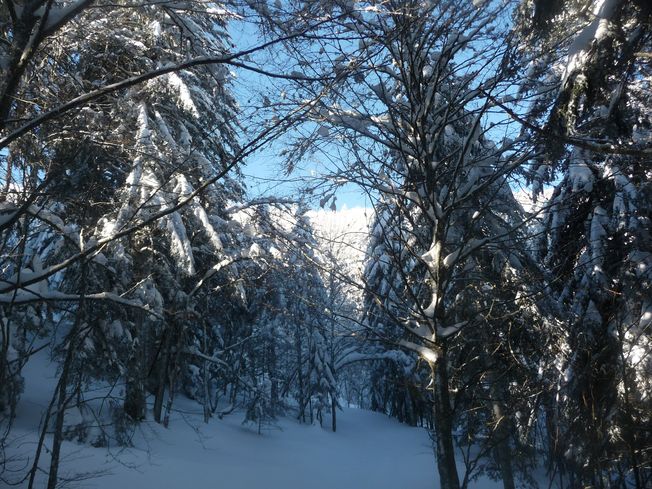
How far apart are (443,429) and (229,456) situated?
11824 mm

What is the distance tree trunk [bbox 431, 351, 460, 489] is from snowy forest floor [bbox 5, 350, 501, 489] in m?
4.56

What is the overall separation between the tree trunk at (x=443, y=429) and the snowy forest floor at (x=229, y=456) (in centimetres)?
456

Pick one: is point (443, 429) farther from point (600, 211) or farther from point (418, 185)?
point (600, 211)

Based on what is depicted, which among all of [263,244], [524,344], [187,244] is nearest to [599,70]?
[524,344]

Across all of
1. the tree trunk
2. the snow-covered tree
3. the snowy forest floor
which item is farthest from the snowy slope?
the snow-covered tree

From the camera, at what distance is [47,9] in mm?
2928

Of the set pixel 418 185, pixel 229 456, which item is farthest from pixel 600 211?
pixel 229 456

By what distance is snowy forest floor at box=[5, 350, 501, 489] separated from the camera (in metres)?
9.04

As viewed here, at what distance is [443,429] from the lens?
428cm

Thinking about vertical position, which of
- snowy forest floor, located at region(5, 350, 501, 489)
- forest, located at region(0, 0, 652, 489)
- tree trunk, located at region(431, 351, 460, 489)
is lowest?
snowy forest floor, located at region(5, 350, 501, 489)

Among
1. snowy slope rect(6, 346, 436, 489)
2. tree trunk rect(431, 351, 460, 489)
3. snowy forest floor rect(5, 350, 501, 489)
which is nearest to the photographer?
tree trunk rect(431, 351, 460, 489)

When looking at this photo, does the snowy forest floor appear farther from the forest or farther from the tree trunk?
the tree trunk

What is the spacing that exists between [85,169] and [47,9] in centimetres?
247

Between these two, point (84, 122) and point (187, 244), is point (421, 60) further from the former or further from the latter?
point (187, 244)
